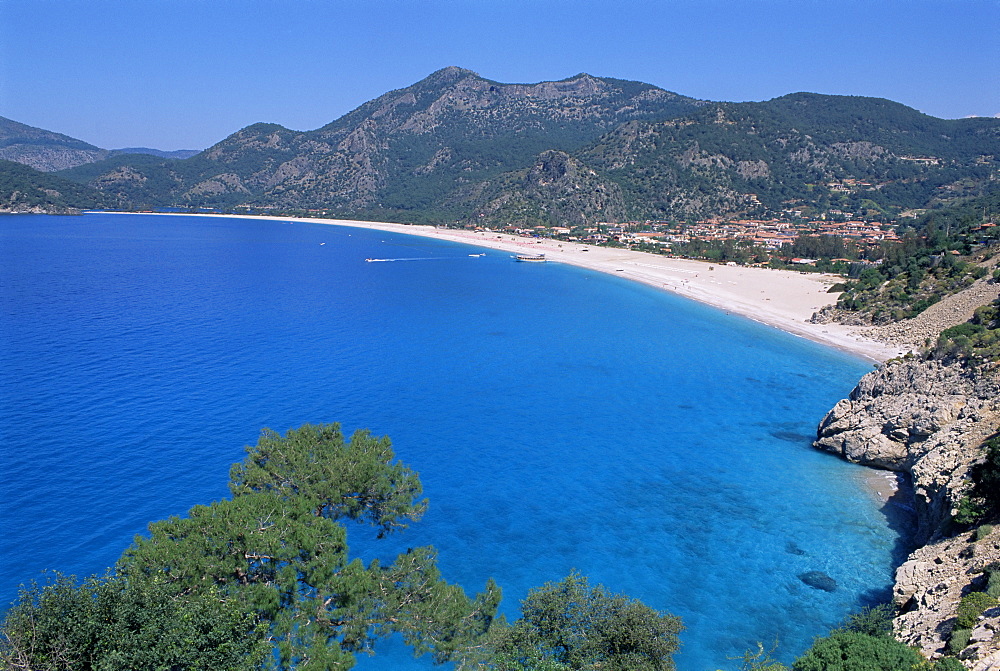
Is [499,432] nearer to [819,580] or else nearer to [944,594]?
[819,580]

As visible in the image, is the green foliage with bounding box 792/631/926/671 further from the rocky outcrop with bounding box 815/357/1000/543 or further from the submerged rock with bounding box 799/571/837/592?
the rocky outcrop with bounding box 815/357/1000/543

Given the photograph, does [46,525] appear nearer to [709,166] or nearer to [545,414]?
[545,414]

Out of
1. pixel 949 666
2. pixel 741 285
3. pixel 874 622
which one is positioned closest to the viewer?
pixel 949 666

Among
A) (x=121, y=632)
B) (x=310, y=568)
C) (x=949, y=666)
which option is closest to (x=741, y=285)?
(x=949, y=666)

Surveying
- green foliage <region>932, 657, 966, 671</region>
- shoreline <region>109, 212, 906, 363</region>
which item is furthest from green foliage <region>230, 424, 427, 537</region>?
shoreline <region>109, 212, 906, 363</region>

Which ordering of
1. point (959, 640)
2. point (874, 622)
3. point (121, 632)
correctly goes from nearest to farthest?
point (121, 632), point (959, 640), point (874, 622)
